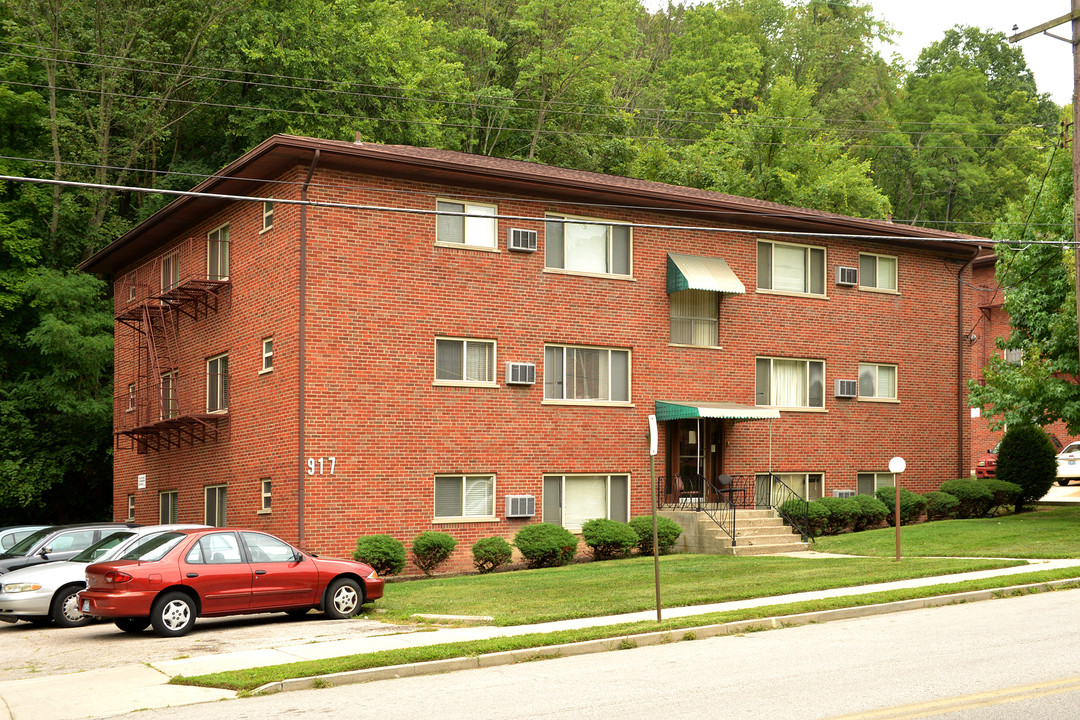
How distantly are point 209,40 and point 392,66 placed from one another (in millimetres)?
7083

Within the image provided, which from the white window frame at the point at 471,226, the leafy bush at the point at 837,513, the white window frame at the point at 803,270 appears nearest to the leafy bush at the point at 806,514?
the leafy bush at the point at 837,513

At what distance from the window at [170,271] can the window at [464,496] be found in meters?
10.8

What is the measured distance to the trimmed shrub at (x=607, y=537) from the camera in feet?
81.1

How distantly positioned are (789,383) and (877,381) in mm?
3140

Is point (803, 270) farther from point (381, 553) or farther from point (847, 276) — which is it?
point (381, 553)

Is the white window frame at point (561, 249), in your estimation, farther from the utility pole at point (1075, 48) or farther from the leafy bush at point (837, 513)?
the utility pole at point (1075, 48)

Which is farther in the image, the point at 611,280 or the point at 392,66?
the point at 392,66

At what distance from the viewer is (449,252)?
81.2 ft

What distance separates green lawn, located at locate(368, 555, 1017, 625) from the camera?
53.9ft

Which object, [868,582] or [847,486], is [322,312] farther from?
A: [847,486]

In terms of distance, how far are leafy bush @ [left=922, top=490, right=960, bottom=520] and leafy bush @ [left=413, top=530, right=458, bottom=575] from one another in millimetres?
13417

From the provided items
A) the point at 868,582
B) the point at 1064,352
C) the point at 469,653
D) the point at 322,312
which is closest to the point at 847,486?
the point at 1064,352

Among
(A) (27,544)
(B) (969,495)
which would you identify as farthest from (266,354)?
(B) (969,495)

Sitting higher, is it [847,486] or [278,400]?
[278,400]
